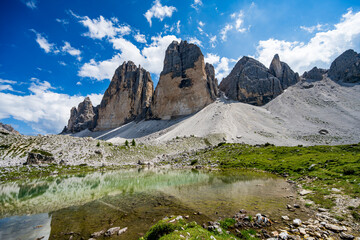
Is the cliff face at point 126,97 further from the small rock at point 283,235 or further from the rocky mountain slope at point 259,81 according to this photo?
the small rock at point 283,235

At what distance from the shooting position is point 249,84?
118125 millimetres

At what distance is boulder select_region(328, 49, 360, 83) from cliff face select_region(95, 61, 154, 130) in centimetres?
14730

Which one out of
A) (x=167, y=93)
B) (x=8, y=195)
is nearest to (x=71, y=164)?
(x=8, y=195)


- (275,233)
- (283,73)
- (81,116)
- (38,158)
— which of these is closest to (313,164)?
(275,233)

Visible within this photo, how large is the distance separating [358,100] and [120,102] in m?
168

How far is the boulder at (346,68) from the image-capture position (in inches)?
4139

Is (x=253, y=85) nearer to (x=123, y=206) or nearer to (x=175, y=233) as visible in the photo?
(x=123, y=206)

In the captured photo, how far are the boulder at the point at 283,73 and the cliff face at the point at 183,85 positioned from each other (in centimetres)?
5160

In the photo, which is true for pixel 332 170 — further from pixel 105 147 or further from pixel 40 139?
pixel 40 139

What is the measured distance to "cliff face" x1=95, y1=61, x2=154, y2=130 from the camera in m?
142

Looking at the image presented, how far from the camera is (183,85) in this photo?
380ft

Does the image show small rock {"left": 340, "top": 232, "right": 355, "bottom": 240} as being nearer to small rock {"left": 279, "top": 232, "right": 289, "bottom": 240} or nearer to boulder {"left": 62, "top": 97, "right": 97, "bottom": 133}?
small rock {"left": 279, "top": 232, "right": 289, "bottom": 240}

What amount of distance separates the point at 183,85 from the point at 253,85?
5338cm

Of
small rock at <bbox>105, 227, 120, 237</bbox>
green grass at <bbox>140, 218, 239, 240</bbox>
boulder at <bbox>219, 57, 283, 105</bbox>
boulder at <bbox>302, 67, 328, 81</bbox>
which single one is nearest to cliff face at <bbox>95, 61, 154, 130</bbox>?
boulder at <bbox>219, 57, 283, 105</bbox>
